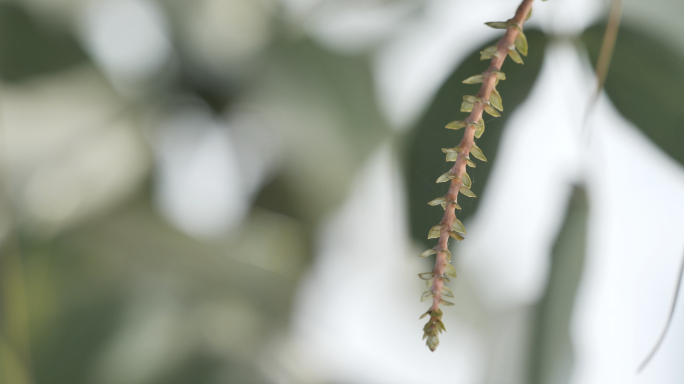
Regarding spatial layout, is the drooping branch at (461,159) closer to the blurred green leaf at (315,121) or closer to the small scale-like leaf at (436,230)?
the small scale-like leaf at (436,230)

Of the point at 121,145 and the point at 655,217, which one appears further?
the point at 121,145

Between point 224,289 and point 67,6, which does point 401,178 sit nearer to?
point 224,289

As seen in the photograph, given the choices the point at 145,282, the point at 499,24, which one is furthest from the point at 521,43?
the point at 145,282

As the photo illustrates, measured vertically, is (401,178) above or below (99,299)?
above

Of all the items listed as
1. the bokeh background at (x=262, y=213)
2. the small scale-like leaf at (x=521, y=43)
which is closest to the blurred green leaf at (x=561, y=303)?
the bokeh background at (x=262, y=213)

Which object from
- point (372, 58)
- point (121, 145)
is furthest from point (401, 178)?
point (121, 145)

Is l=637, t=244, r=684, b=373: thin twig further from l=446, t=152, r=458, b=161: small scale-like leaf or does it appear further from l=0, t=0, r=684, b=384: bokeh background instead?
l=446, t=152, r=458, b=161: small scale-like leaf

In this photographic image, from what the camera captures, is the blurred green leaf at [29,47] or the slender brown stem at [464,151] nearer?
the slender brown stem at [464,151]
